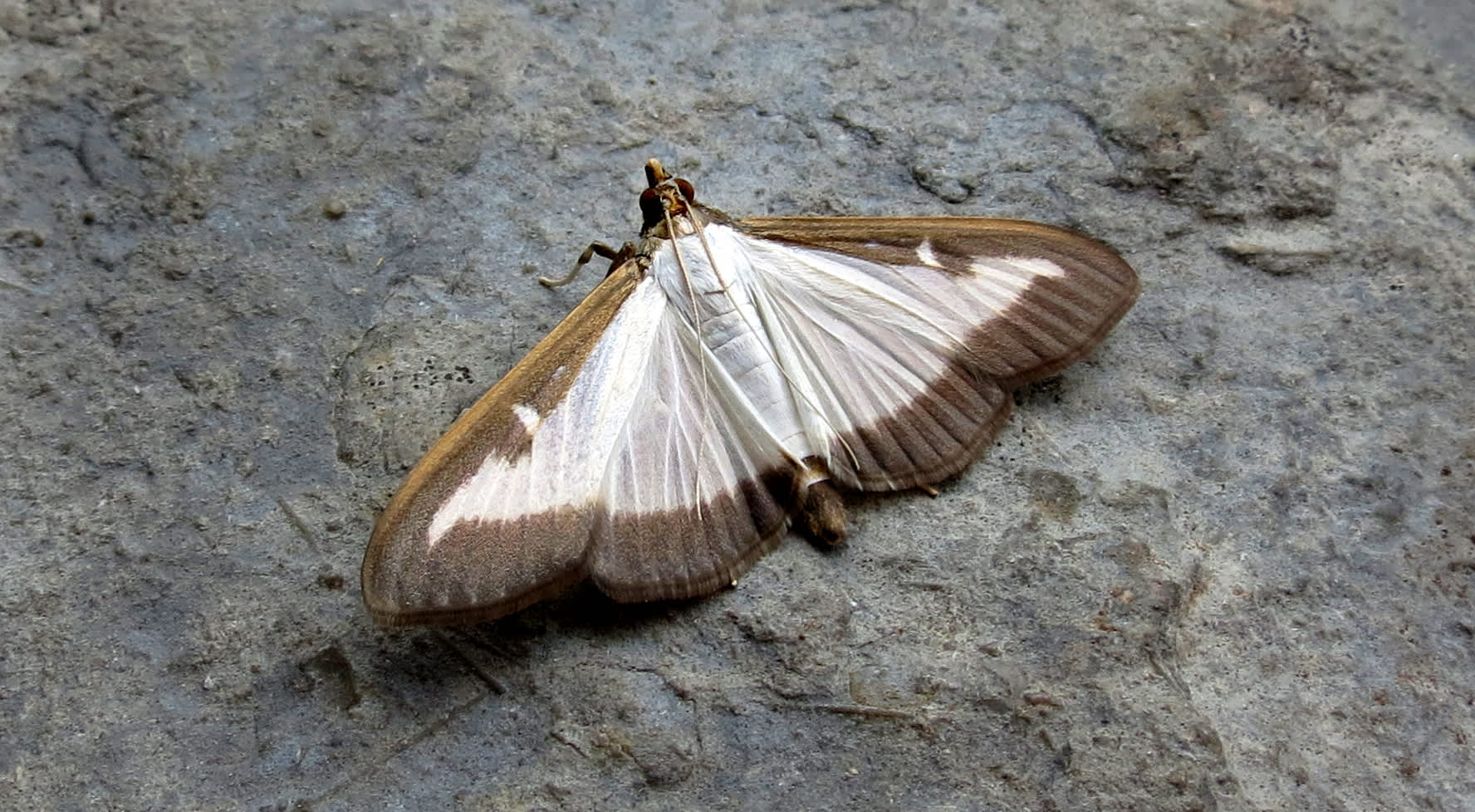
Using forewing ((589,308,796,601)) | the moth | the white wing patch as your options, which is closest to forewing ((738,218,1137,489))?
the moth

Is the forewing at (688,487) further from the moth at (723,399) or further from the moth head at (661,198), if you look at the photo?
the moth head at (661,198)

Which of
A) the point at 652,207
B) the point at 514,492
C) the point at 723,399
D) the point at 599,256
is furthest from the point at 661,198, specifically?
the point at 514,492

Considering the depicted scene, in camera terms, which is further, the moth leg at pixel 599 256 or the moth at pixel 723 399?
the moth leg at pixel 599 256

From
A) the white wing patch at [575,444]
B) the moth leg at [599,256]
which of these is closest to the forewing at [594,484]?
the white wing patch at [575,444]

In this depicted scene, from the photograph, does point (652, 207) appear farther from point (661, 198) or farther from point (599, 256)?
point (599, 256)

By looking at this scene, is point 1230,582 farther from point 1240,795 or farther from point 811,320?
point 811,320

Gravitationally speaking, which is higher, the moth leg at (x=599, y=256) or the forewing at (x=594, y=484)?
the moth leg at (x=599, y=256)

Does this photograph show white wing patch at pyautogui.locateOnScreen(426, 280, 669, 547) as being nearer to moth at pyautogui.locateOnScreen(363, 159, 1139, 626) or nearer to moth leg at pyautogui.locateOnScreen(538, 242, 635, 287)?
moth at pyautogui.locateOnScreen(363, 159, 1139, 626)
